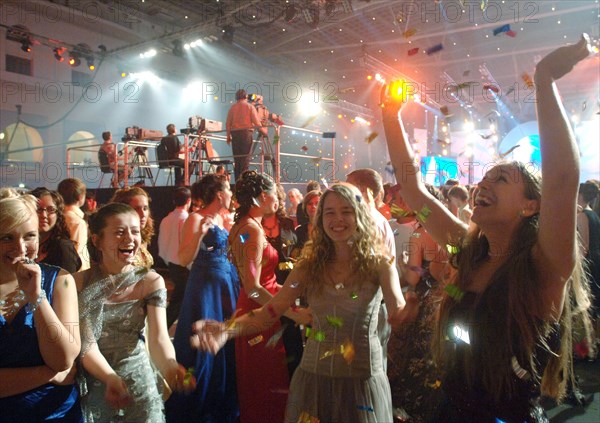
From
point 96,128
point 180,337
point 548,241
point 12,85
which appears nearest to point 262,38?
point 96,128

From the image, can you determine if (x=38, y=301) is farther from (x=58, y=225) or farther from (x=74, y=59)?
(x=74, y=59)

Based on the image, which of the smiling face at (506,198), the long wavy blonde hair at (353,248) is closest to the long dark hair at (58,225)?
the long wavy blonde hair at (353,248)

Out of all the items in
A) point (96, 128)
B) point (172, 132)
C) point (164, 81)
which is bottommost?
point (172, 132)

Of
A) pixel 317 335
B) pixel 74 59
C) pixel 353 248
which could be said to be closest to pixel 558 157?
pixel 353 248

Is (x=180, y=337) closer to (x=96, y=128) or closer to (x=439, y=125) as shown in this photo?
(x=96, y=128)

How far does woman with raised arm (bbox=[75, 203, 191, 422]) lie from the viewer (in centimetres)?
167

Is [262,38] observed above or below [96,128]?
above

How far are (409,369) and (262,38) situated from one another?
12.0 m

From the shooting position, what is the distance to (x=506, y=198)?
1.35 meters

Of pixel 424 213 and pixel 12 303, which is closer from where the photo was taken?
pixel 12 303

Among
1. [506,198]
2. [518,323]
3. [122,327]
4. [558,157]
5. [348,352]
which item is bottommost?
[348,352]

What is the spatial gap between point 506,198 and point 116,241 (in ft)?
Answer: 5.02

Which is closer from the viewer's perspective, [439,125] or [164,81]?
[164,81]

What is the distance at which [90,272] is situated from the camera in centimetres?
190
